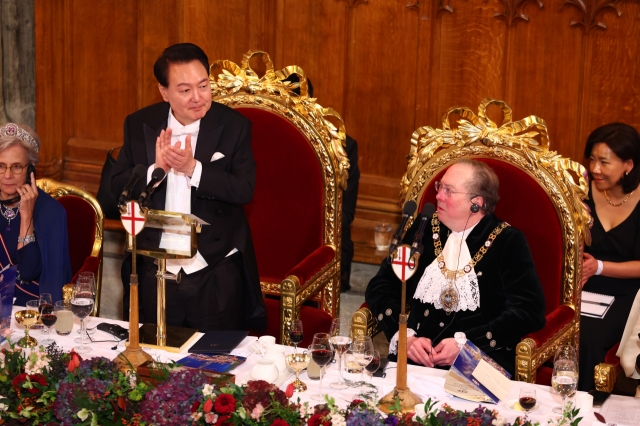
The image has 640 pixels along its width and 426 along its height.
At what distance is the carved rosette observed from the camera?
12.8ft

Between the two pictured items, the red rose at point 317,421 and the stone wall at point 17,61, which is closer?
the red rose at point 317,421

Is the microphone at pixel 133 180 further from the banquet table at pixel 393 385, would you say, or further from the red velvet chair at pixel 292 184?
the red velvet chair at pixel 292 184

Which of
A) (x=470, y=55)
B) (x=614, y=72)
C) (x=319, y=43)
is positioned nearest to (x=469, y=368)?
(x=614, y=72)

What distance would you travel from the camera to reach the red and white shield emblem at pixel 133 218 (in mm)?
3119

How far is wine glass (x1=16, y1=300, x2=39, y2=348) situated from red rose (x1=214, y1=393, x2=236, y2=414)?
0.98 meters

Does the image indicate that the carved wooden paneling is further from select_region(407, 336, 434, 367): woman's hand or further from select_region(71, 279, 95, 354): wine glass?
select_region(71, 279, 95, 354): wine glass

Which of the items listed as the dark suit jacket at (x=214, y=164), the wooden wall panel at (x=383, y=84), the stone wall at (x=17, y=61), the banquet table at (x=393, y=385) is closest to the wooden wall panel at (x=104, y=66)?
the stone wall at (x=17, y=61)

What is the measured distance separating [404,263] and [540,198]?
4.22ft

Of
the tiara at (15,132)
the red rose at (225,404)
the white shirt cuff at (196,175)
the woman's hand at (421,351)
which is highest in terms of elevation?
the tiara at (15,132)

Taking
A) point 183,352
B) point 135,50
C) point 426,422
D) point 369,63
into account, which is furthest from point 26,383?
point 135,50

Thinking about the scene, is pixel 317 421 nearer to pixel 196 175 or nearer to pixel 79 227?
pixel 196 175

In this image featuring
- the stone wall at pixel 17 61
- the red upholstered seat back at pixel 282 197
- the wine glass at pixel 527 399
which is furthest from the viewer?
the stone wall at pixel 17 61

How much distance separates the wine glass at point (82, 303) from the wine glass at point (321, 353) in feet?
2.68

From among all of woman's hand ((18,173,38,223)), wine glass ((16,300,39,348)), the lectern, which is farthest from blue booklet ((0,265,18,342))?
woman's hand ((18,173,38,223))
